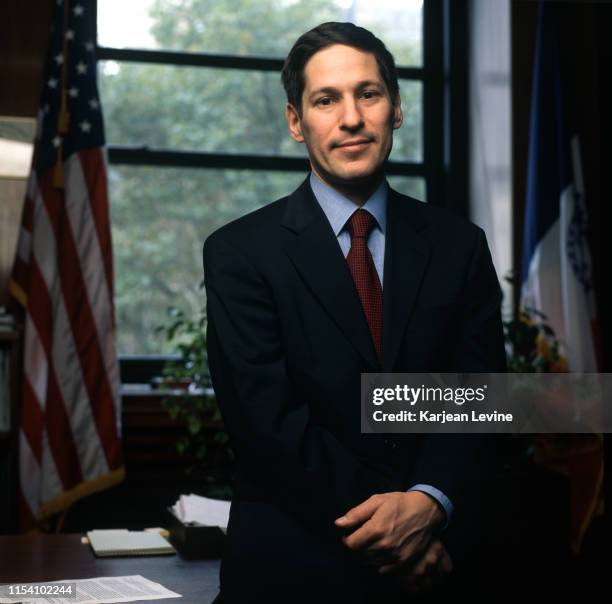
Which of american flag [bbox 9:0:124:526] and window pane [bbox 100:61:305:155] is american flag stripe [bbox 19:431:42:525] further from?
window pane [bbox 100:61:305:155]

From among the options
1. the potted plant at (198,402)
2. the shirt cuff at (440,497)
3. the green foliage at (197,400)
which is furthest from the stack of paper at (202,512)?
the green foliage at (197,400)

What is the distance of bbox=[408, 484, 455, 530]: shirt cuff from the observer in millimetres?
1292

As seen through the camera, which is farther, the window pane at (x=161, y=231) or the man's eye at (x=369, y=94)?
the window pane at (x=161, y=231)

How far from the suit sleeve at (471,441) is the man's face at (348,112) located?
0.25 metres

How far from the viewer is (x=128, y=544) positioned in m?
1.84

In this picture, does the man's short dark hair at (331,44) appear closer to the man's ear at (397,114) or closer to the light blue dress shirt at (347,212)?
the man's ear at (397,114)

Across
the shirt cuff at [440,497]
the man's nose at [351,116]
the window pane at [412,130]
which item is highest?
the window pane at [412,130]

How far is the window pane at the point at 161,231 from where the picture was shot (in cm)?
411

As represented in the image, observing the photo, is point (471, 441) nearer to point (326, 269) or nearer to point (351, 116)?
point (326, 269)

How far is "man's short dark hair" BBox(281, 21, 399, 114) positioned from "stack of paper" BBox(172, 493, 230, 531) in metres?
0.92

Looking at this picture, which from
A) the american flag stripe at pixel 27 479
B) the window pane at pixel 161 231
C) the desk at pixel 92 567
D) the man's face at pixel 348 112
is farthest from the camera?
the window pane at pixel 161 231

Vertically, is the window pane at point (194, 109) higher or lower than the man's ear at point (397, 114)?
higher

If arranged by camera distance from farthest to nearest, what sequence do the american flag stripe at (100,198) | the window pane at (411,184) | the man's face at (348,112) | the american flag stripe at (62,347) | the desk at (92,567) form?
the window pane at (411,184) < the american flag stripe at (100,198) < the american flag stripe at (62,347) < the desk at (92,567) < the man's face at (348,112)

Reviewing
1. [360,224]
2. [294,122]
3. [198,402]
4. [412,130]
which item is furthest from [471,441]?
[412,130]
